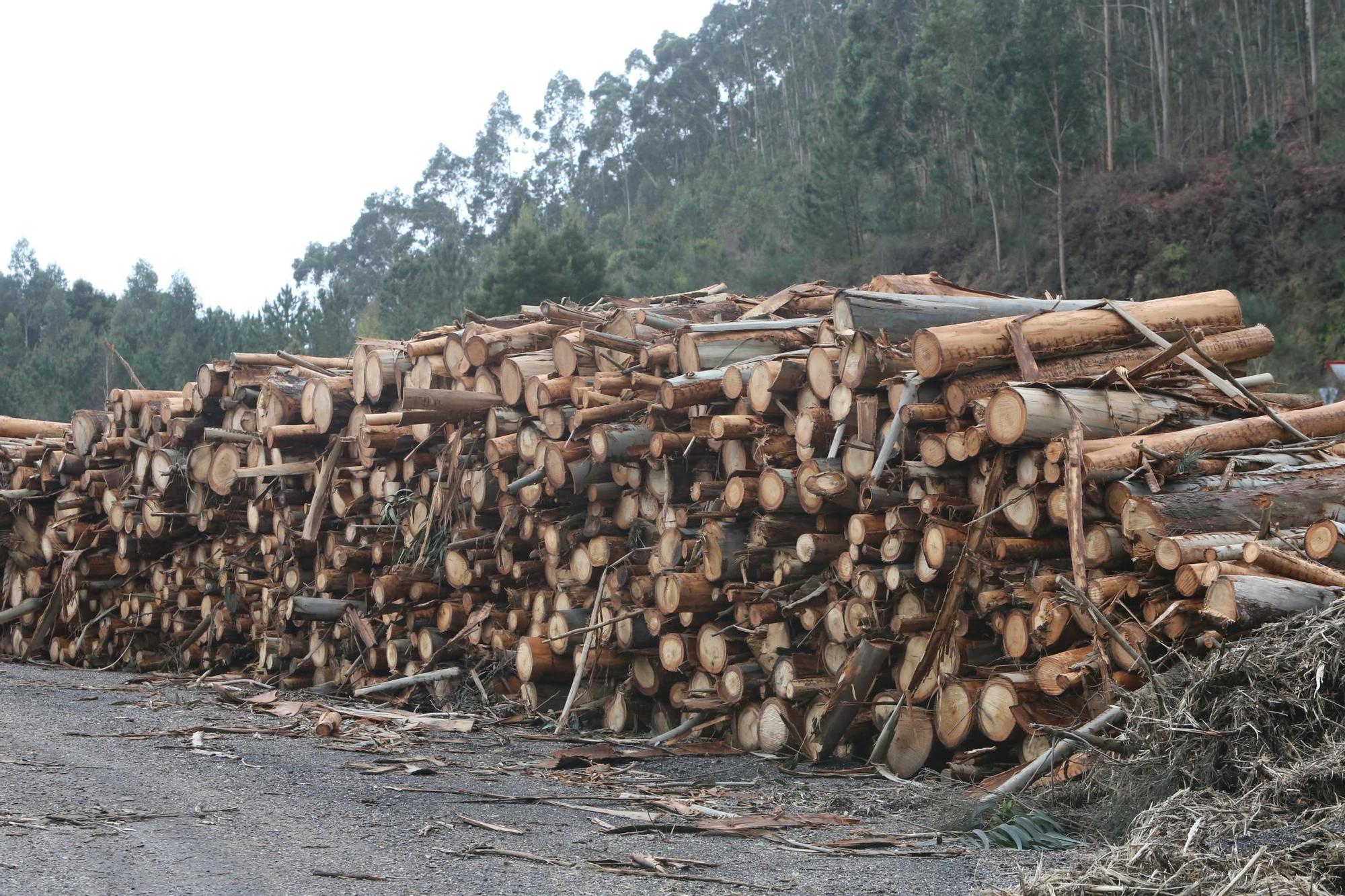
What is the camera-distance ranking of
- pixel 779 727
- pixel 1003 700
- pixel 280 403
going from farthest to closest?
pixel 280 403 < pixel 779 727 < pixel 1003 700

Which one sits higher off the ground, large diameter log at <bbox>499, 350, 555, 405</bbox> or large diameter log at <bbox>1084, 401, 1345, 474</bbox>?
large diameter log at <bbox>499, 350, 555, 405</bbox>

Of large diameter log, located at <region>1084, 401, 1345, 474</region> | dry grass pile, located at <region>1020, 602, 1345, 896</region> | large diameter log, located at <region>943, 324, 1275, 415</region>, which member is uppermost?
large diameter log, located at <region>943, 324, 1275, 415</region>

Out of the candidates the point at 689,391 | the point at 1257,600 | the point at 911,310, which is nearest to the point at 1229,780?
the point at 1257,600

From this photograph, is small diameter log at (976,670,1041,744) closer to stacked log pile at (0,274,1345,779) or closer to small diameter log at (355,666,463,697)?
stacked log pile at (0,274,1345,779)

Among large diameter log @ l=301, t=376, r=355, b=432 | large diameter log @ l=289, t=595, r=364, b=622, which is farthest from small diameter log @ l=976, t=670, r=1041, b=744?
large diameter log @ l=301, t=376, r=355, b=432

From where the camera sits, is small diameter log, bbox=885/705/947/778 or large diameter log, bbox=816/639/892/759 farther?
large diameter log, bbox=816/639/892/759

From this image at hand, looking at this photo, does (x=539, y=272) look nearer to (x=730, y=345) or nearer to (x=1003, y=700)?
(x=730, y=345)

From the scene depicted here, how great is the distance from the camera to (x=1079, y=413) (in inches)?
239

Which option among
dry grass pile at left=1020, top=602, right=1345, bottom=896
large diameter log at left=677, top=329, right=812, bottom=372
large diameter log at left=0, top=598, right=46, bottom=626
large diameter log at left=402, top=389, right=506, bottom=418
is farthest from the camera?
large diameter log at left=0, top=598, right=46, bottom=626

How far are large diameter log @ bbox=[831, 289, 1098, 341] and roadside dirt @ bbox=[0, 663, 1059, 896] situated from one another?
2.66 m

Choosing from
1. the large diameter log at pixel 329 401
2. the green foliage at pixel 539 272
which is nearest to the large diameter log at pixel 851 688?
the large diameter log at pixel 329 401

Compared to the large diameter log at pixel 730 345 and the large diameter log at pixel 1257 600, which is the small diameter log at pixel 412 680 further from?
the large diameter log at pixel 1257 600

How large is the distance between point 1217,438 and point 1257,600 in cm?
135

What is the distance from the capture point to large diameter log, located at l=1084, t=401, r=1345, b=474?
576cm
